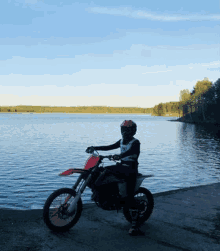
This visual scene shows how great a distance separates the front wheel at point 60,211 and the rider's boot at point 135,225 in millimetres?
1077

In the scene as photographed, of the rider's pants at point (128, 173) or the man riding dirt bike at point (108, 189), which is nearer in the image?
the man riding dirt bike at point (108, 189)

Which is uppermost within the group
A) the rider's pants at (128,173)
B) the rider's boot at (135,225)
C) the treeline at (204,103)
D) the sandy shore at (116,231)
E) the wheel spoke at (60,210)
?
the treeline at (204,103)

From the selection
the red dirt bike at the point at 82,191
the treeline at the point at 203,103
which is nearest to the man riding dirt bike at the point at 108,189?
the red dirt bike at the point at 82,191

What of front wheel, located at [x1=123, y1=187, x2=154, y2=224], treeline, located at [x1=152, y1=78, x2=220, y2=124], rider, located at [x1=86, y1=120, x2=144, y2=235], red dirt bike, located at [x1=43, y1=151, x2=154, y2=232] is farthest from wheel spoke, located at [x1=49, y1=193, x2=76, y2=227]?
treeline, located at [x1=152, y1=78, x2=220, y2=124]

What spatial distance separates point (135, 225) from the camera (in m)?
5.57

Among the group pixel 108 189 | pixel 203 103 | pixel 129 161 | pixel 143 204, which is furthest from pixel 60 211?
pixel 203 103

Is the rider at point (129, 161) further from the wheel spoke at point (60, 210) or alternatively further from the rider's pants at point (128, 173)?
the wheel spoke at point (60, 210)

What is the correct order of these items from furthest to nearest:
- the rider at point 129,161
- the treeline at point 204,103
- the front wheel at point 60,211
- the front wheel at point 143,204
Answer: the treeline at point 204,103
the front wheel at point 143,204
the rider at point 129,161
the front wheel at point 60,211

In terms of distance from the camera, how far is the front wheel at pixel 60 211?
528 centimetres

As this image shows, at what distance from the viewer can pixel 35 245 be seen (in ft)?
15.8

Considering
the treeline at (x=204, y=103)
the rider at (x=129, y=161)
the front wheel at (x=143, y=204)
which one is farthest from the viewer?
the treeline at (x=204, y=103)

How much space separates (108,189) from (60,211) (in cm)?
99

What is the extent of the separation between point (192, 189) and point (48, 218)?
18.6ft

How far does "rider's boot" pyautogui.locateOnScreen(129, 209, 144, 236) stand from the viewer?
5.46 metres
